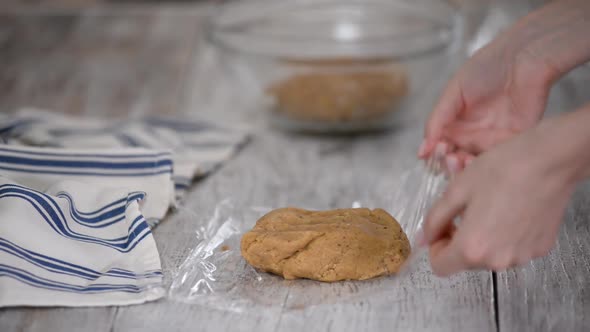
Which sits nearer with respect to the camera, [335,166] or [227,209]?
[227,209]

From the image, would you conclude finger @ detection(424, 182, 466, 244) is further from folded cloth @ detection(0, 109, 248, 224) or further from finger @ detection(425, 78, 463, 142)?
folded cloth @ detection(0, 109, 248, 224)

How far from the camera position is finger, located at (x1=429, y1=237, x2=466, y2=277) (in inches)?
32.9

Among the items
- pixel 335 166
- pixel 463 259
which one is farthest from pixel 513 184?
pixel 335 166

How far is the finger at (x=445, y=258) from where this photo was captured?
84 cm

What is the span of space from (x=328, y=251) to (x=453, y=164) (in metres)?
0.38

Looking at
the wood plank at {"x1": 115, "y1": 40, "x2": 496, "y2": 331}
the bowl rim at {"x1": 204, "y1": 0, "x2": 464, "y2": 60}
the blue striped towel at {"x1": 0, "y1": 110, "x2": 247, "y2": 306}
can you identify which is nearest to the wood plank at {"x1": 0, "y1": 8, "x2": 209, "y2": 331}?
the wood plank at {"x1": 115, "y1": 40, "x2": 496, "y2": 331}

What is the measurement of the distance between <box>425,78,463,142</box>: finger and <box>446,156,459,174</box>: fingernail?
47mm

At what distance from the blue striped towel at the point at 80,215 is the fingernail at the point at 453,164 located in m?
0.49

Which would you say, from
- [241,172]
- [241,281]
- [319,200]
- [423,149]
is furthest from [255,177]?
[241,281]

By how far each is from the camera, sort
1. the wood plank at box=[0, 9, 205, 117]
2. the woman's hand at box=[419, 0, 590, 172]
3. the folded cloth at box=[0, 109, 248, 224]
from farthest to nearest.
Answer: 1. the wood plank at box=[0, 9, 205, 117]
2. the folded cloth at box=[0, 109, 248, 224]
3. the woman's hand at box=[419, 0, 590, 172]

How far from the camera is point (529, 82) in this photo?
1.18m

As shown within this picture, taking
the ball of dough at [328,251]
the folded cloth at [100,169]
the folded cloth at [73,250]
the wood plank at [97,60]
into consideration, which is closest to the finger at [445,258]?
the ball of dough at [328,251]

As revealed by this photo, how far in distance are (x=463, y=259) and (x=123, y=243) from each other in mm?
512

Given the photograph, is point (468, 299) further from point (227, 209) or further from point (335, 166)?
point (335, 166)
